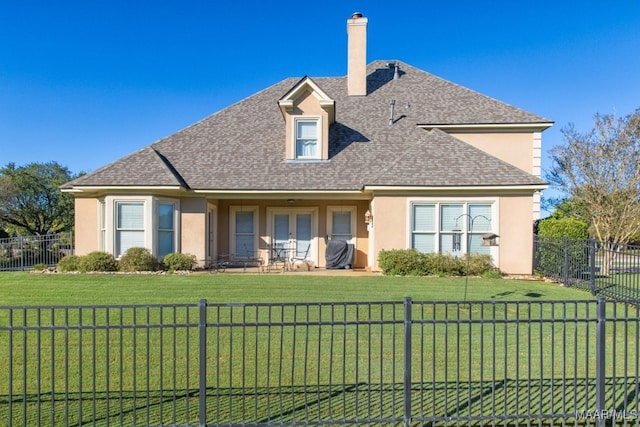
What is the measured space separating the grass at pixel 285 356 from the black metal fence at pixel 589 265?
79 cm

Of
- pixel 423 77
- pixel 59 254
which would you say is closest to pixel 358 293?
pixel 423 77

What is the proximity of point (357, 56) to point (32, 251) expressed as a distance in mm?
18362

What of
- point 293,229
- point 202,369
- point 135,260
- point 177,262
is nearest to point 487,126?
point 293,229

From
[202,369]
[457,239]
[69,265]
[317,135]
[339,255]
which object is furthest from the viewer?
[317,135]

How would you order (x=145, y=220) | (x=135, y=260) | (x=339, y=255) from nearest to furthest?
(x=135, y=260) → (x=145, y=220) → (x=339, y=255)

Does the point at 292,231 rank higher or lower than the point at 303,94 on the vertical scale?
lower

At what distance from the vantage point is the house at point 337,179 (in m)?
13.2

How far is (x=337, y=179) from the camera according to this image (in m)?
14.7

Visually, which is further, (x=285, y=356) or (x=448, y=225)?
(x=448, y=225)

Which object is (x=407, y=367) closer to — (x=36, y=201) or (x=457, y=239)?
(x=457, y=239)

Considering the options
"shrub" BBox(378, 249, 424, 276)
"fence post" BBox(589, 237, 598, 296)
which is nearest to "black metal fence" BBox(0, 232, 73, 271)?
"shrub" BBox(378, 249, 424, 276)

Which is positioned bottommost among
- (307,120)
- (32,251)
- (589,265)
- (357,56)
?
(32,251)

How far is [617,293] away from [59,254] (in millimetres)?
22243

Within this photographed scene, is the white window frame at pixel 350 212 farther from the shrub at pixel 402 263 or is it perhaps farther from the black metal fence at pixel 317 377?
the black metal fence at pixel 317 377
